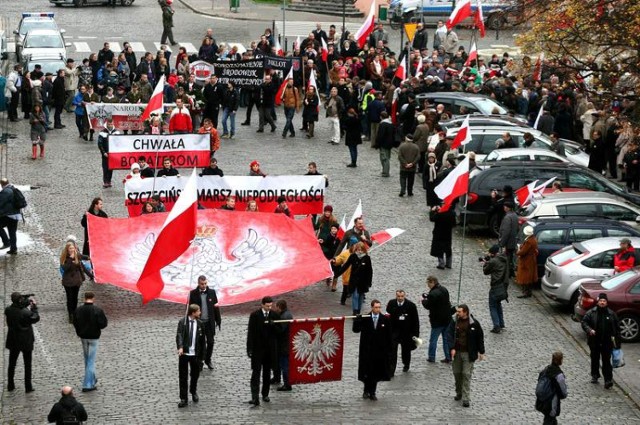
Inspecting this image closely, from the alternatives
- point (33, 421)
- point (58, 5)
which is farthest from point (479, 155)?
point (58, 5)

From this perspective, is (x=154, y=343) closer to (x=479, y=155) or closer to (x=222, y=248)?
(x=222, y=248)

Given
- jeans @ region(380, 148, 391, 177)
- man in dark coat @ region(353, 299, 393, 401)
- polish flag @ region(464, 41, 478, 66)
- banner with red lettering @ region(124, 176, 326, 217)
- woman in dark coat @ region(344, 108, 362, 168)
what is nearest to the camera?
man in dark coat @ region(353, 299, 393, 401)

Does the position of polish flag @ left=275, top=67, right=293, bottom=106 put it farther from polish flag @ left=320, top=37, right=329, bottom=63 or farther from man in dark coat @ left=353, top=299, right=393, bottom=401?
man in dark coat @ left=353, top=299, right=393, bottom=401

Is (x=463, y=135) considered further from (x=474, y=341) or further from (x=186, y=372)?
(x=186, y=372)

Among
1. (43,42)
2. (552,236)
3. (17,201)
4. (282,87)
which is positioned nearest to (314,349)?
(552,236)

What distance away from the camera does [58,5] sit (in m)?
63.3

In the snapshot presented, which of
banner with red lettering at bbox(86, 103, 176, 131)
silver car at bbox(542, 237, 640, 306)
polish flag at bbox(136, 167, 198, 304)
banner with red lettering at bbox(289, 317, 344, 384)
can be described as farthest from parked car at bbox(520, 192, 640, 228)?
banner with red lettering at bbox(86, 103, 176, 131)

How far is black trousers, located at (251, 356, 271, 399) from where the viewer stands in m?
20.8

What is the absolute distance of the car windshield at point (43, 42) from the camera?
47719mm

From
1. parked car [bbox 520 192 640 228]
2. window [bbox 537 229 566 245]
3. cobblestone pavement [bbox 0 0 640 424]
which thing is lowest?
cobblestone pavement [bbox 0 0 640 424]

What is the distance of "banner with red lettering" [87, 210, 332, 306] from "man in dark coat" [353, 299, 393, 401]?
4313mm

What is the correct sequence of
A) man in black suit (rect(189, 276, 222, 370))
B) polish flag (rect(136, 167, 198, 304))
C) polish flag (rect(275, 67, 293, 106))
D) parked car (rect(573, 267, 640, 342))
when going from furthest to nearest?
polish flag (rect(275, 67, 293, 106)) < parked car (rect(573, 267, 640, 342)) < man in black suit (rect(189, 276, 222, 370)) < polish flag (rect(136, 167, 198, 304))

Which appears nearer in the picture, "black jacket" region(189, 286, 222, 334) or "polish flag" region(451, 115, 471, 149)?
"black jacket" region(189, 286, 222, 334)

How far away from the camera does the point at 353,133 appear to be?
36375mm
